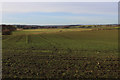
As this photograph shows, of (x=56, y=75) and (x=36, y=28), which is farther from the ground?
(x=36, y=28)

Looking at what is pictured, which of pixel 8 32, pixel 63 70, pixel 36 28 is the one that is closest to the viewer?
pixel 63 70

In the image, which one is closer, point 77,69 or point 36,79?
point 36,79

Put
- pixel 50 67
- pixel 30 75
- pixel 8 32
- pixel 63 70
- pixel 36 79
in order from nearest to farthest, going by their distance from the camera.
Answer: pixel 36 79
pixel 30 75
pixel 63 70
pixel 50 67
pixel 8 32

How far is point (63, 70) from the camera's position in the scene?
9.41 m

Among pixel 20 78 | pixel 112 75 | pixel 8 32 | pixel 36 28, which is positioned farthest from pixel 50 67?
pixel 36 28

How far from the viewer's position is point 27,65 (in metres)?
10.5

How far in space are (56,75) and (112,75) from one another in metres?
3.26

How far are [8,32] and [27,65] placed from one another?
5603 cm

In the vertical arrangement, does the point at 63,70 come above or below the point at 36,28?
below

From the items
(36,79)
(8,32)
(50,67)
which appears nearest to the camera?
(36,79)

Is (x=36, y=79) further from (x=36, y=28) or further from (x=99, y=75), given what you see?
(x=36, y=28)

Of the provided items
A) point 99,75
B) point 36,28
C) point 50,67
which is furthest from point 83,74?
point 36,28

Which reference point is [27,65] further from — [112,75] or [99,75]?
[112,75]

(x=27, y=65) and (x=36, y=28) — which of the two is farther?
(x=36, y=28)
